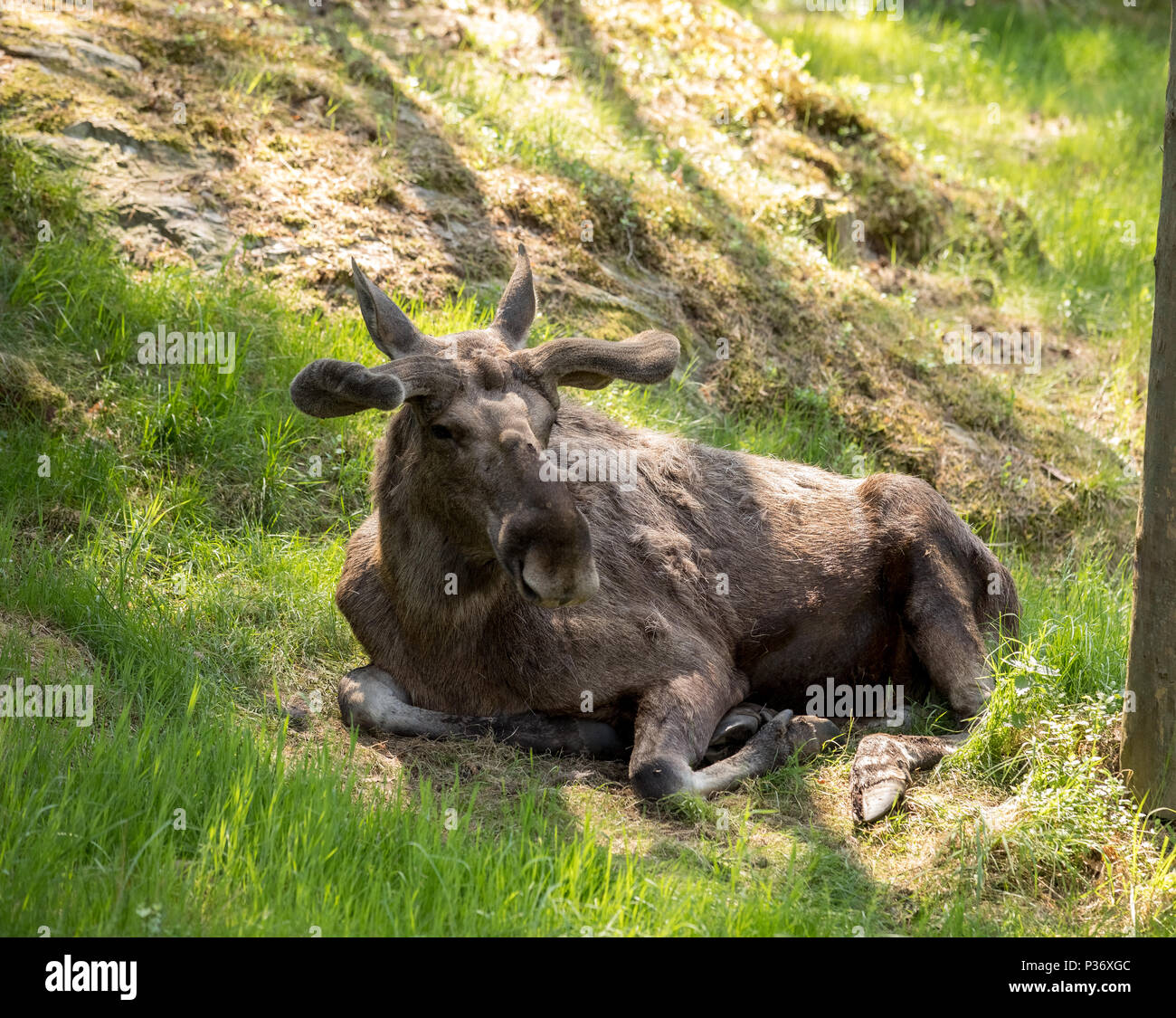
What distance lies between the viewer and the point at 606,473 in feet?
21.8

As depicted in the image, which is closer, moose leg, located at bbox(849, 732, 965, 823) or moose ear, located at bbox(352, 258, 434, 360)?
moose leg, located at bbox(849, 732, 965, 823)

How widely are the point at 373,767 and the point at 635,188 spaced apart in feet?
19.3

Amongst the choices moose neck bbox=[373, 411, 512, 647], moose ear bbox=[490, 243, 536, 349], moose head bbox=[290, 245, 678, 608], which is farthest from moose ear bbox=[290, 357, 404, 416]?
moose ear bbox=[490, 243, 536, 349]

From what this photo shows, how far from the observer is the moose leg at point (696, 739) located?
557 cm

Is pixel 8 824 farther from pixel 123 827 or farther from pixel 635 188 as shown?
pixel 635 188

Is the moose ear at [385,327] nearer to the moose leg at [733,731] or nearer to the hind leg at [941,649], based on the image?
the moose leg at [733,731]

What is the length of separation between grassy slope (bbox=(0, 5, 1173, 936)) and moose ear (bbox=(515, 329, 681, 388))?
5.77ft

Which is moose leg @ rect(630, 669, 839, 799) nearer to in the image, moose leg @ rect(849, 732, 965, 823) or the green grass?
moose leg @ rect(849, 732, 965, 823)

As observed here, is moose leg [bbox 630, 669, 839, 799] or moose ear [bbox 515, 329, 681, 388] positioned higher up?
moose ear [bbox 515, 329, 681, 388]

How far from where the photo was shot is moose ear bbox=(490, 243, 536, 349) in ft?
20.0

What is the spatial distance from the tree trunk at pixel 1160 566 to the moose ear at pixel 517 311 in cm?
277

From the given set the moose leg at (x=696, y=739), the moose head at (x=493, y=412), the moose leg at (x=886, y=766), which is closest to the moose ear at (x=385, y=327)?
the moose head at (x=493, y=412)

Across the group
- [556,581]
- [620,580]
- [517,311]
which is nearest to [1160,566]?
[556,581]

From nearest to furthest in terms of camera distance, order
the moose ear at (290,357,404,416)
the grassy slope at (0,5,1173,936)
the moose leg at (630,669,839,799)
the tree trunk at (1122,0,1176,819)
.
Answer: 1. the grassy slope at (0,5,1173,936)
2. the tree trunk at (1122,0,1176,819)
3. the moose ear at (290,357,404,416)
4. the moose leg at (630,669,839,799)
